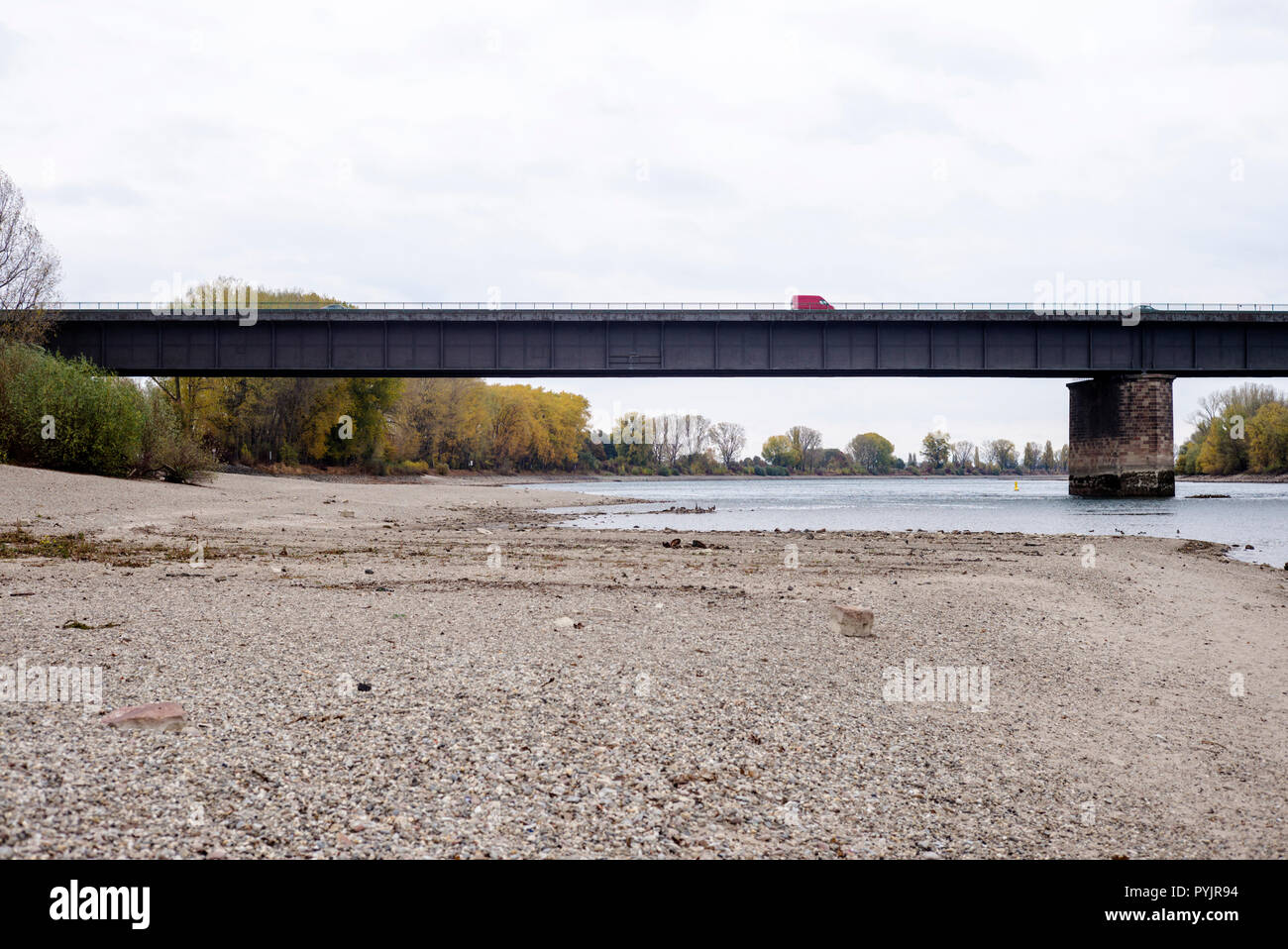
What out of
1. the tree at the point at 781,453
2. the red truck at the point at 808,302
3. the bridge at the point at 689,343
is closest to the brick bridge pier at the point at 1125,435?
the bridge at the point at 689,343

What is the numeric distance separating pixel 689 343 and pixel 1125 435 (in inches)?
1133

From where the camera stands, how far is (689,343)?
158 ft

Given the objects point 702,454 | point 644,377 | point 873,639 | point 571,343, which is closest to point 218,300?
point 571,343

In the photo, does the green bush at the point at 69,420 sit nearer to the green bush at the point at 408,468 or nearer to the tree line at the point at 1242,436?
the green bush at the point at 408,468

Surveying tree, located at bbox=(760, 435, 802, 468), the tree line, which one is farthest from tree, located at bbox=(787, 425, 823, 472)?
the tree line

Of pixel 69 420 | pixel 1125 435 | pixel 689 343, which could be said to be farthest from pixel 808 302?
pixel 69 420

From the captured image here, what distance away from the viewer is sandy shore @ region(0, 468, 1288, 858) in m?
4.02

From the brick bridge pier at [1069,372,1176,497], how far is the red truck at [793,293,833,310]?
64.1 feet

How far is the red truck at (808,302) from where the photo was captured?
48500 millimetres

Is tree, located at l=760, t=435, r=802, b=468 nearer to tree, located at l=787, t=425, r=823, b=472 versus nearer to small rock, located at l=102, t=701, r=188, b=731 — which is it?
tree, located at l=787, t=425, r=823, b=472

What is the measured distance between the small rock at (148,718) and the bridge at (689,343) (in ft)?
142

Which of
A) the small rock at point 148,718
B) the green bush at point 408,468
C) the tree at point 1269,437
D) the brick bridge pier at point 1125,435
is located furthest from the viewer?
the tree at point 1269,437

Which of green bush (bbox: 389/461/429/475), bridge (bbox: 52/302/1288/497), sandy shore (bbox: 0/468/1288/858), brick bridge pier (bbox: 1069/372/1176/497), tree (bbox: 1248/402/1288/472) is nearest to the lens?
sandy shore (bbox: 0/468/1288/858)

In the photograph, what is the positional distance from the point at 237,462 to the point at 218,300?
14268 mm
